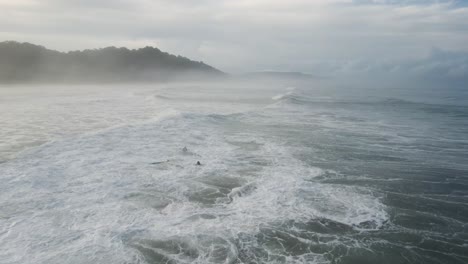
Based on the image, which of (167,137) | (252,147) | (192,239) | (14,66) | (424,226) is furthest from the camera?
(14,66)

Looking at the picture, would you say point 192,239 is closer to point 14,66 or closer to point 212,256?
point 212,256

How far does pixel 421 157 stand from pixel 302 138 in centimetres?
897

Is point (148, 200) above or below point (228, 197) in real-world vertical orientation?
below

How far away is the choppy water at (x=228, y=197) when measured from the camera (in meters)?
12.7

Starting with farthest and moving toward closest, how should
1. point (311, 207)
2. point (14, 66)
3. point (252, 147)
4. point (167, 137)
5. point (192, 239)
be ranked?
1. point (14, 66)
2. point (167, 137)
3. point (252, 147)
4. point (311, 207)
5. point (192, 239)

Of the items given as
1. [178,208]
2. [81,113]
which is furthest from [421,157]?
[81,113]

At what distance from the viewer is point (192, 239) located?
1313cm

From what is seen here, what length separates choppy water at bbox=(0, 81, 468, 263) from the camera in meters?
12.7

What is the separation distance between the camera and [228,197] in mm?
17156

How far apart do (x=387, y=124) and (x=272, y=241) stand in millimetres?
32349

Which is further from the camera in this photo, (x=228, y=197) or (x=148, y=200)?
(x=228, y=197)

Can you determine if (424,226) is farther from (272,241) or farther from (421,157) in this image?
(421,157)

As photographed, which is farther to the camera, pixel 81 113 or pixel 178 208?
pixel 81 113

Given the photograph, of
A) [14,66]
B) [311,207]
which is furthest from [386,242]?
[14,66]
